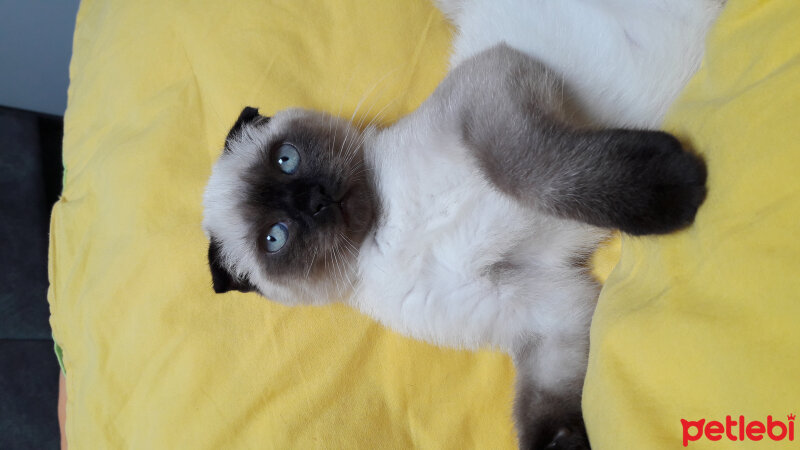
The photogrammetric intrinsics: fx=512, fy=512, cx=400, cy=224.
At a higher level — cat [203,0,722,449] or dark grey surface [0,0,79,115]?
cat [203,0,722,449]

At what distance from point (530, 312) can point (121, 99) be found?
4.96ft

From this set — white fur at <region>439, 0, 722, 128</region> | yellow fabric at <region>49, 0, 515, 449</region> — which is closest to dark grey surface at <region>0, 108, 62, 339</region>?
yellow fabric at <region>49, 0, 515, 449</region>

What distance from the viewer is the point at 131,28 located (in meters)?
1.78

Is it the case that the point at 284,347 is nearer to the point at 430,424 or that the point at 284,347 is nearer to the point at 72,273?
the point at 430,424

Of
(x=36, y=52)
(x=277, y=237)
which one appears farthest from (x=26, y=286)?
(x=277, y=237)

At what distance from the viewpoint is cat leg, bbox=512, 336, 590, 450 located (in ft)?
3.56

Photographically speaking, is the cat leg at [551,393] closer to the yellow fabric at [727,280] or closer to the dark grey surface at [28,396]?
the yellow fabric at [727,280]

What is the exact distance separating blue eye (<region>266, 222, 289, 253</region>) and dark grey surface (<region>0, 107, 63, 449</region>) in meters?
1.78

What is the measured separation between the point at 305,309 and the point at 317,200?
0.40 metres

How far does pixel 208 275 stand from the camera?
1.56 metres

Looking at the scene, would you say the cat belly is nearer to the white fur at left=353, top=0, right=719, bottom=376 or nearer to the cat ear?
the white fur at left=353, top=0, right=719, bottom=376

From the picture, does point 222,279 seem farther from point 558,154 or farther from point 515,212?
point 558,154

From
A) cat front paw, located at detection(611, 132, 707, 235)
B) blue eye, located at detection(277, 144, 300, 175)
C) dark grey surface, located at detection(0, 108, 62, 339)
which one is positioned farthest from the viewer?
dark grey surface, located at detection(0, 108, 62, 339)

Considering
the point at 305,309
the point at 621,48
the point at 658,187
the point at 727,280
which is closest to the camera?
the point at 727,280
